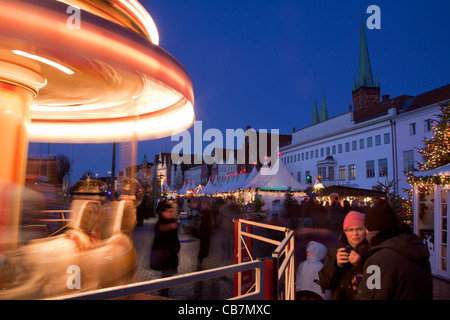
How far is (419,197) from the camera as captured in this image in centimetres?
939

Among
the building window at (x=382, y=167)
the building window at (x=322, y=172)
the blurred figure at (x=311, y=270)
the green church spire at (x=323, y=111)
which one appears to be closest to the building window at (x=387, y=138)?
the building window at (x=382, y=167)

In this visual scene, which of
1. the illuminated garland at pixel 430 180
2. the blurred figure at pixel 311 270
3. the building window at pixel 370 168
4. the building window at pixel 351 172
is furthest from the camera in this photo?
the building window at pixel 351 172

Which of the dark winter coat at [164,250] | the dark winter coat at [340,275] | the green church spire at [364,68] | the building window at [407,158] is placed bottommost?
the dark winter coat at [164,250]

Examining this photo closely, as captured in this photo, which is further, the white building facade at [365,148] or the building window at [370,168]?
the building window at [370,168]

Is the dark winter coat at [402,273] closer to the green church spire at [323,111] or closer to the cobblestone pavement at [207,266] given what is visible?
the cobblestone pavement at [207,266]

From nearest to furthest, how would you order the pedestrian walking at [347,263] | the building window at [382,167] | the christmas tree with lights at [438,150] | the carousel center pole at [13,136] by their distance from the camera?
the pedestrian walking at [347,263] → the carousel center pole at [13,136] → the christmas tree with lights at [438,150] → the building window at [382,167]

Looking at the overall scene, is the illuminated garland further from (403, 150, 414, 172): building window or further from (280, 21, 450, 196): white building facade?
(403, 150, 414, 172): building window

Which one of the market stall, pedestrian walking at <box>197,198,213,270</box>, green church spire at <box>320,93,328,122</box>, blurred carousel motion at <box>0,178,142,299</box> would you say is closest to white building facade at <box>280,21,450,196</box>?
the market stall

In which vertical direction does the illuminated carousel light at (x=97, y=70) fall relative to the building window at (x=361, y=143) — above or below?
below

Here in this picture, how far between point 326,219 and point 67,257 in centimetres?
1621

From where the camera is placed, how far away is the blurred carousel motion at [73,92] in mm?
2875

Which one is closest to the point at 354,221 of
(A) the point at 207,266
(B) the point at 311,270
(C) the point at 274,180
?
(B) the point at 311,270

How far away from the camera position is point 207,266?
9.19 m
